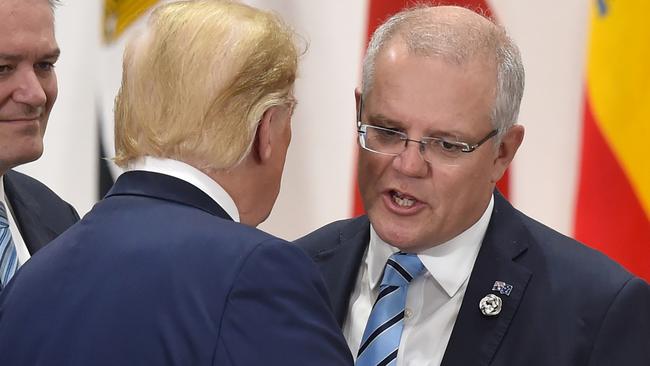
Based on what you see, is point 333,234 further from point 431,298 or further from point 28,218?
point 28,218

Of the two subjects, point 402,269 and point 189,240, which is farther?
point 402,269

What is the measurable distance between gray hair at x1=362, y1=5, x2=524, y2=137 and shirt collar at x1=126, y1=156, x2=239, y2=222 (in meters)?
0.53

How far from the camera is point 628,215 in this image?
2688 mm

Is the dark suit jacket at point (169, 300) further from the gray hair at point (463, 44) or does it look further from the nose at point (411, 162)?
the gray hair at point (463, 44)

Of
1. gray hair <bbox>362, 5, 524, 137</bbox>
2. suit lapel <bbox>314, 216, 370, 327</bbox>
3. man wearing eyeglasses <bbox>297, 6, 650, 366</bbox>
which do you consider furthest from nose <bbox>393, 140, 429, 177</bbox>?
suit lapel <bbox>314, 216, 370, 327</bbox>

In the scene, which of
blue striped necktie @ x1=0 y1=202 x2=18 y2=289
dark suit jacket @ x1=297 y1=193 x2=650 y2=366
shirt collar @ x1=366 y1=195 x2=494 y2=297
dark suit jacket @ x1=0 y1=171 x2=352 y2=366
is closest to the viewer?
dark suit jacket @ x1=0 y1=171 x2=352 y2=366

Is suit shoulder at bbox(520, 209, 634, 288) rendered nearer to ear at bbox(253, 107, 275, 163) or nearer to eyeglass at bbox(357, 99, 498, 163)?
eyeglass at bbox(357, 99, 498, 163)

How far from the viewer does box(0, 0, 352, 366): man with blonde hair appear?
1316mm

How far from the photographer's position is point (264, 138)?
1.47 m

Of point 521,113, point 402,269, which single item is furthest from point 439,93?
point 521,113

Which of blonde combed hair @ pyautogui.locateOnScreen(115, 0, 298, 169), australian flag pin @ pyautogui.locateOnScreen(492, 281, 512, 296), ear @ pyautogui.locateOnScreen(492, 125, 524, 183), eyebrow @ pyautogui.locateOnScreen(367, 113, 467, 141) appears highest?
blonde combed hair @ pyautogui.locateOnScreen(115, 0, 298, 169)

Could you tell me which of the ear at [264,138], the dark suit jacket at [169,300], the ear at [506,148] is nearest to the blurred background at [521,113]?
the ear at [506,148]

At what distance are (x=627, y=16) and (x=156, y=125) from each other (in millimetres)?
1524

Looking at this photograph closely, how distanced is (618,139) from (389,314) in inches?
40.4
